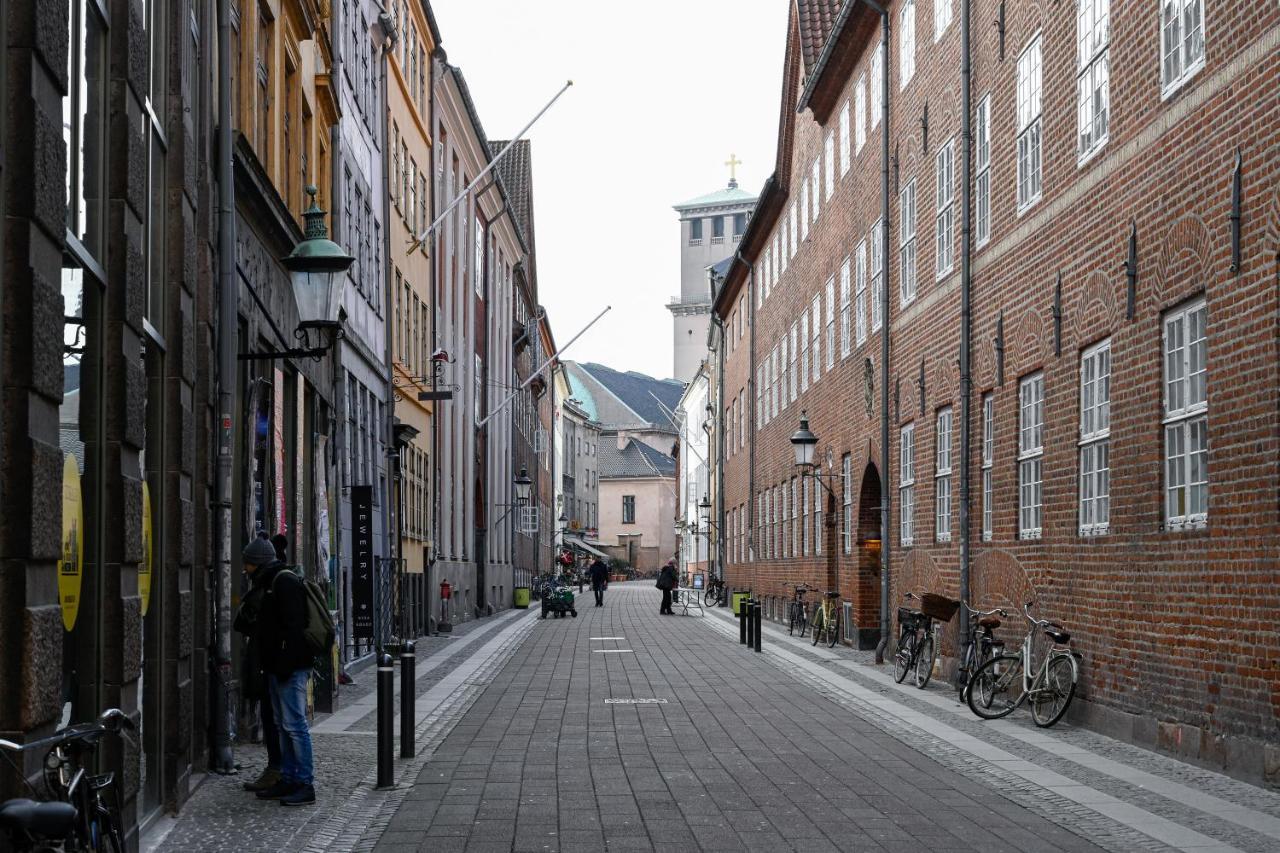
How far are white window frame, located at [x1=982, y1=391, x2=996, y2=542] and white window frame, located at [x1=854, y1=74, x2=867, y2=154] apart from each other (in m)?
10.5

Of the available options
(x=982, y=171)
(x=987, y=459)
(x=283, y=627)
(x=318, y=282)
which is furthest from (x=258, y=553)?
(x=982, y=171)

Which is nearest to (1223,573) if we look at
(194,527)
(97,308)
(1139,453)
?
(1139,453)

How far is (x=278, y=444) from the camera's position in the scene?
647 inches

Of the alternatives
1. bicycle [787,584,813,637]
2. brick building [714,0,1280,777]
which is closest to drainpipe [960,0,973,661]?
brick building [714,0,1280,777]

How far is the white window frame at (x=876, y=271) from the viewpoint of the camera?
27.5m

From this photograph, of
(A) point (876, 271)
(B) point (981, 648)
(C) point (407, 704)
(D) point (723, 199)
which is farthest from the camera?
(D) point (723, 199)

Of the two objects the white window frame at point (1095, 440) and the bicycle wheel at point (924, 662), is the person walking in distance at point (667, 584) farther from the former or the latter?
the white window frame at point (1095, 440)

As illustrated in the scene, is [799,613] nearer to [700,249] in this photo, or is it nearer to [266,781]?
[266,781]

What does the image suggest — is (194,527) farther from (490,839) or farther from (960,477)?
(960,477)

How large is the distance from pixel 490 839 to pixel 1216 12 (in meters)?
7.98

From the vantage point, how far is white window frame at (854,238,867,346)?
96.2 feet

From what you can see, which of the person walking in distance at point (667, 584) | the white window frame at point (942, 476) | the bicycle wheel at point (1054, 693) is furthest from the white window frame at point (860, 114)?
the person walking in distance at point (667, 584)

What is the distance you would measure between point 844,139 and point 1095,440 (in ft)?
57.8

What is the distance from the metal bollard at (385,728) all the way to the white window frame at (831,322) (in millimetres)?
22109
